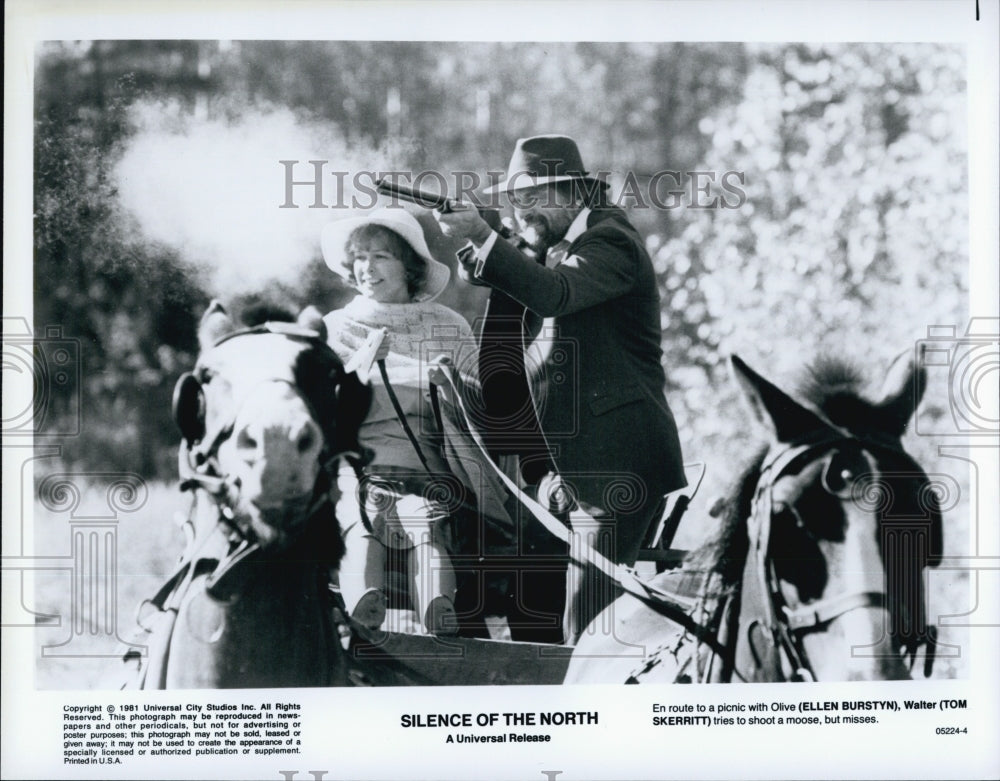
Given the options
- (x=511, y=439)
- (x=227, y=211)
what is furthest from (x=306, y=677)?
(x=227, y=211)

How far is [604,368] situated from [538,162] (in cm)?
90

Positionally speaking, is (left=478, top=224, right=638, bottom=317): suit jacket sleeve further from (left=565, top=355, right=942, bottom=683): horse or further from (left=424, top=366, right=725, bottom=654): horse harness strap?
(left=565, top=355, right=942, bottom=683): horse

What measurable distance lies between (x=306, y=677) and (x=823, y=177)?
9.89 ft

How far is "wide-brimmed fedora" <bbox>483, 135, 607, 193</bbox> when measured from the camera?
4.70m

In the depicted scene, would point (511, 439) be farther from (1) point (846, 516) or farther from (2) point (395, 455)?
(1) point (846, 516)

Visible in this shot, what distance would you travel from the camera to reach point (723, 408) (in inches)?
188

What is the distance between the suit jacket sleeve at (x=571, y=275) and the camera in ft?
15.3

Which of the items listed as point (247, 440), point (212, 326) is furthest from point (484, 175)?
point (247, 440)

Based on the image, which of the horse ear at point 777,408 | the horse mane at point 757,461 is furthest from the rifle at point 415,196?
the horse mane at point 757,461

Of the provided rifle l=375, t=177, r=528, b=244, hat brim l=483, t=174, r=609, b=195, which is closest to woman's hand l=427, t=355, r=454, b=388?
rifle l=375, t=177, r=528, b=244

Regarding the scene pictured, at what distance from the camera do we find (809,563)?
4.76 m

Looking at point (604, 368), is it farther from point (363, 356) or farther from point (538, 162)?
point (363, 356)

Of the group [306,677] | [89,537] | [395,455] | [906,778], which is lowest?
[906,778]

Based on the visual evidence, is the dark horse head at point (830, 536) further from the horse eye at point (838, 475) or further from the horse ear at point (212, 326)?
the horse ear at point (212, 326)
